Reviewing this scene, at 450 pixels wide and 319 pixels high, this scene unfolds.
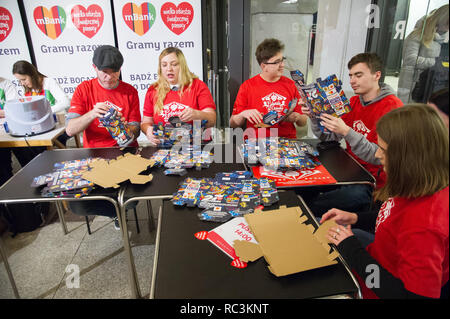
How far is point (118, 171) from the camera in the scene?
179 cm

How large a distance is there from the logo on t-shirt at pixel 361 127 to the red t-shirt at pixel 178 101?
3.75 feet

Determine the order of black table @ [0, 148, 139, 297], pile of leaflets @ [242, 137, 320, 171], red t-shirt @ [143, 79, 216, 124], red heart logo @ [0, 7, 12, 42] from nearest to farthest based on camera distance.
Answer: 1. black table @ [0, 148, 139, 297]
2. pile of leaflets @ [242, 137, 320, 171]
3. red t-shirt @ [143, 79, 216, 124]
4. red heart logo @ [0, 7, 12, 42]

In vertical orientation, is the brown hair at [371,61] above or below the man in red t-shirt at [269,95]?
above

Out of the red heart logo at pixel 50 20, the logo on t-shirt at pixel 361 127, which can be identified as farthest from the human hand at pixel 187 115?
the red heart logo at pixel 50 20

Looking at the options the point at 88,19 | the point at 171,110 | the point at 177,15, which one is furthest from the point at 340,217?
the point at 88,19

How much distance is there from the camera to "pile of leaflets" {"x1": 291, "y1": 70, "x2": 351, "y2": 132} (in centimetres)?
190

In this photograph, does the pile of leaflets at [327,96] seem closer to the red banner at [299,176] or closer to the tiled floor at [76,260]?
the red banner at [299,176]

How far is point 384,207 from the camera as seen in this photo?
1.30m

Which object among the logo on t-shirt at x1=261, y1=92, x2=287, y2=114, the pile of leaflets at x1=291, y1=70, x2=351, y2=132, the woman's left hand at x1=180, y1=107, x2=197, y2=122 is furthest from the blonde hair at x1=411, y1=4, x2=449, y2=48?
the woman's left hand at x1=180, y1=107, x2=197, y2=122

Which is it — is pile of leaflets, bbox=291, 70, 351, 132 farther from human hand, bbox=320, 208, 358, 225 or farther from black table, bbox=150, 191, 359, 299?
black table, bbox=150, 191, 359, 299

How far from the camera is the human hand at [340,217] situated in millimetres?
1412

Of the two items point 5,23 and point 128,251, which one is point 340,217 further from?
point 5,23

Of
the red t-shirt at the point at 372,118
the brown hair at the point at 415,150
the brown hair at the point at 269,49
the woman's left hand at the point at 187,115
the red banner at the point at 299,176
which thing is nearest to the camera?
the brown hair at the point at 415,150
